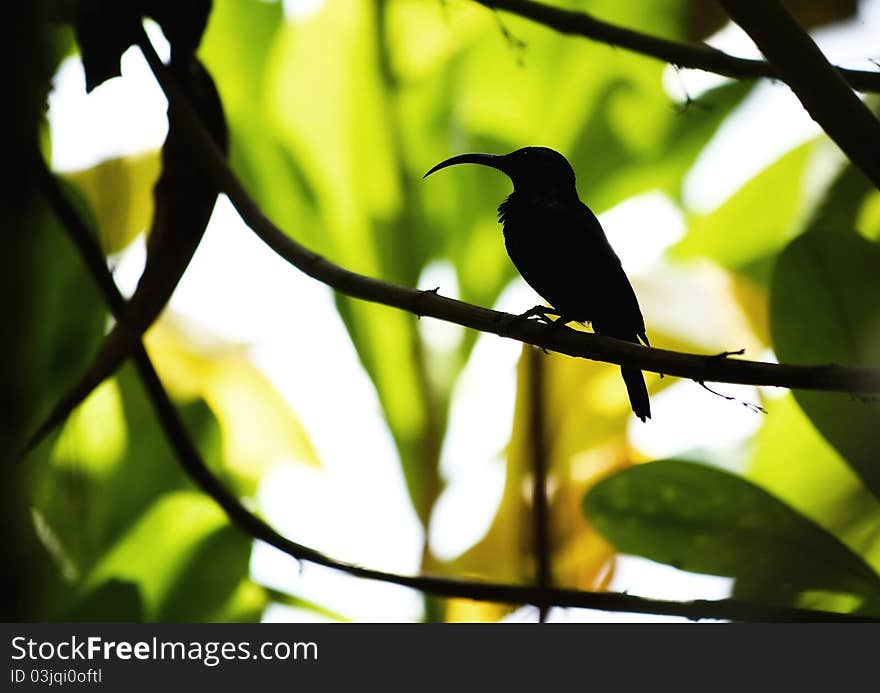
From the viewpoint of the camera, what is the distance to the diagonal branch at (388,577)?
772mm

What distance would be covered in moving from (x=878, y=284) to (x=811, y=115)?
29cm

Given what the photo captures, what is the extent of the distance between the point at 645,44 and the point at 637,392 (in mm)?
368

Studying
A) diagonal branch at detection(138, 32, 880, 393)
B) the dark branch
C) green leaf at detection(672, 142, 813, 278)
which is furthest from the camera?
green leaf at detection(672, 142, 813, 278)

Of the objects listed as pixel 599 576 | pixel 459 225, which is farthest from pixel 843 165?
pixel 599 576

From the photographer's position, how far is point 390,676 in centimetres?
81

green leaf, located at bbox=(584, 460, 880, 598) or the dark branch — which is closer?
the dark branch

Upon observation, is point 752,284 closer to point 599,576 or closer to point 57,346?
point 599,576

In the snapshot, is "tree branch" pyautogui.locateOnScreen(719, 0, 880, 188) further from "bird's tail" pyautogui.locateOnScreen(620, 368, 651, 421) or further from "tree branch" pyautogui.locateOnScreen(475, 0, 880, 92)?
"bird's tail" pyautogui.locateOnScreen(620, 368, 651, 421)

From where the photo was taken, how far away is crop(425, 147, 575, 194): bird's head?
3.27 ft

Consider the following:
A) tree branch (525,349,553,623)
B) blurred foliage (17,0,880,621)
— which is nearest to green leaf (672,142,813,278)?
blurred foliage (17,0,880,621)

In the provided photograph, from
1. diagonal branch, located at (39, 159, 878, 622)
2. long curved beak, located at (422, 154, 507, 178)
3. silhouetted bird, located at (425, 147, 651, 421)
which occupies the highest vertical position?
long curved beak, located at (422, 154, 507, 178)

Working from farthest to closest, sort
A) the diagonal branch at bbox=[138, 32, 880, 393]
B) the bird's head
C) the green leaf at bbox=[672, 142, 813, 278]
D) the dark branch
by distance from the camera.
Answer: the green leaf at bbox=[672, 142, 813, 278] < the bird's head < the dark branch < the diagonal branch at bbox=[138, 32, 880, 393]

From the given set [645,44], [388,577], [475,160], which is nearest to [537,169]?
[475,160]

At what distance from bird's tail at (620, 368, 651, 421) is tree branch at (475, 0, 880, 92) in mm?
323
